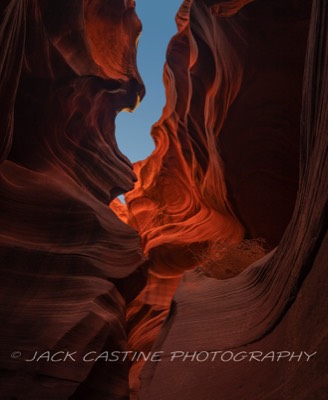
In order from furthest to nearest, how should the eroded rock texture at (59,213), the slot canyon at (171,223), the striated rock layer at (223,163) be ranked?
the eroded rock texture at (59,213) < the striated rock layer at (223,163) < the slot canyon at (171,223)

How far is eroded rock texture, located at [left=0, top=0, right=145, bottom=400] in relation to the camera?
5.96m

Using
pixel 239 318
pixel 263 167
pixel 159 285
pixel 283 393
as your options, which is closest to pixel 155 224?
pixel 159 285

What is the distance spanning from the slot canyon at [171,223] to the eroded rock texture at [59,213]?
34 mm

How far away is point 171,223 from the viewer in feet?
50.1

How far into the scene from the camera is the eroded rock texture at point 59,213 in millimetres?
5957

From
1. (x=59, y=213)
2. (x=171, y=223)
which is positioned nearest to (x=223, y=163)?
(x=59, y=213)

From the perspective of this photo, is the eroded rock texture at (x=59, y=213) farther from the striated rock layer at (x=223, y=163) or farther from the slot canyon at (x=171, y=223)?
the striated rock layer at (x=223, y=163)

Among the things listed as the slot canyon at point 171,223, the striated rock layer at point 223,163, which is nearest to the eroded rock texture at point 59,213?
the slot canyon at point 171,223

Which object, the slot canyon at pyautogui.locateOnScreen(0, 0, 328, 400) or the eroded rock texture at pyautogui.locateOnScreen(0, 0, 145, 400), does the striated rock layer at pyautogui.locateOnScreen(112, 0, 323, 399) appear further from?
the eroded rock texture at pyautogui.locateOnScreen(0, 0, 145, 400)

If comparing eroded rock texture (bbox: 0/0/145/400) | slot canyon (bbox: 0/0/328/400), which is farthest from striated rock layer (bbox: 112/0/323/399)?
eroded rock texture (bbox: 0/0/145/400)

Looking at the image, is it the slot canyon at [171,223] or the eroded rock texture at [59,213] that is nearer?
the slot canyon at [171,223]

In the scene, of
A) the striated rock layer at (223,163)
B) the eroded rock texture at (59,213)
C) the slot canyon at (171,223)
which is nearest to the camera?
the slot canyon at (171,223)

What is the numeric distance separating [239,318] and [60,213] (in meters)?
5.34

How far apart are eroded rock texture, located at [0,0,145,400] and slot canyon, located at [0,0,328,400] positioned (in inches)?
1.3
